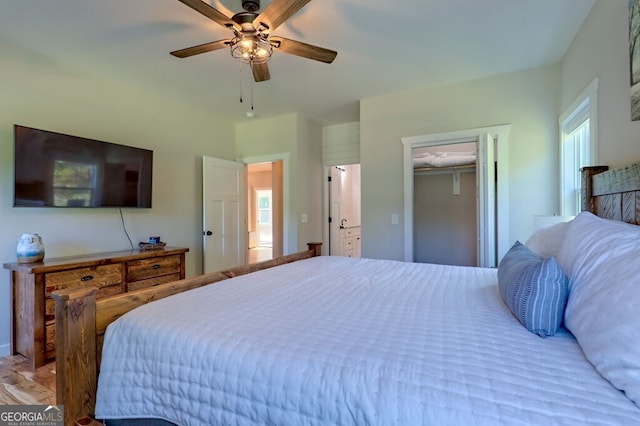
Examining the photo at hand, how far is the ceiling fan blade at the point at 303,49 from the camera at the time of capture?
6.75 ft

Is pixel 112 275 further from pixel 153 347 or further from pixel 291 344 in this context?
pixel 291 344

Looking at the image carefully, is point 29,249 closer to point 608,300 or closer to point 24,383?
point 24,383

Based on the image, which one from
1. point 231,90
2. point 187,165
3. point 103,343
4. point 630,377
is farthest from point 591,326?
point 187,165

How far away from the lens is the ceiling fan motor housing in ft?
6.43

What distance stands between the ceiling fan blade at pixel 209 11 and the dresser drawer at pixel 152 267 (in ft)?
7.53

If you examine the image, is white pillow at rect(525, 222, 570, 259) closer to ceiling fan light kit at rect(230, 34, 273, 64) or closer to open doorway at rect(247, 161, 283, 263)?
ceiling fan light kit at rect(230, 34, 273, 64)

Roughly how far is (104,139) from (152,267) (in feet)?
4.72

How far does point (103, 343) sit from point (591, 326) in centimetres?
161

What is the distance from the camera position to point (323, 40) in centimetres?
249

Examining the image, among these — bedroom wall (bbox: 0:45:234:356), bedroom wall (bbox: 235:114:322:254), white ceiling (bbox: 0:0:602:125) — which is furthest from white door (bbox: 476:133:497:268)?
bedroom wall (bbox: 0:45:234:356)

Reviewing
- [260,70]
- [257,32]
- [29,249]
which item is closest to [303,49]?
[257,32]

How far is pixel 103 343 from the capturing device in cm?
119

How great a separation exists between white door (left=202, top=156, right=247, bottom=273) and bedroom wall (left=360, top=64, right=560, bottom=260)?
77.1 inches

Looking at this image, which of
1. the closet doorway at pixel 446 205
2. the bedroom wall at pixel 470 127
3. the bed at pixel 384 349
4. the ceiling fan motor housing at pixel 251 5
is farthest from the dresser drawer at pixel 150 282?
the closet doorway at pixel 446 205
